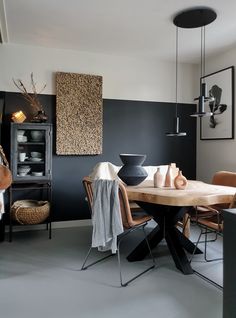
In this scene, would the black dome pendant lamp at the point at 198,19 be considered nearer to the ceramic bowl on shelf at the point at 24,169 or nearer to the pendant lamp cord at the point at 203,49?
the pendant lamp cord at the point at 203,49

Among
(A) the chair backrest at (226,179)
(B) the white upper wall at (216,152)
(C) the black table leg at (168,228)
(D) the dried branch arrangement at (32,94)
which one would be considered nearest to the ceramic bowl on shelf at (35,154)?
(D) the dried branch arrangement at (32,94)

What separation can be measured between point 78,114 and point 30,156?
0.92 metres

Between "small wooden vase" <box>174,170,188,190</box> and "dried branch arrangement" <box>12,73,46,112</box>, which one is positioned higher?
"dried branch arrangement" <box>12,73,46,112</box>

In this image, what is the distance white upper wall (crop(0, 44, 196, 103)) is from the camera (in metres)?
3.98

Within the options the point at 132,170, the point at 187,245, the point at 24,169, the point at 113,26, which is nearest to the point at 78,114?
the point at 24,169

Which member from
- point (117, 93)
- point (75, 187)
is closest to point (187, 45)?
point (117, 93)

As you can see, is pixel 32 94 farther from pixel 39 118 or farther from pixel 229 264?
pixel 229 264

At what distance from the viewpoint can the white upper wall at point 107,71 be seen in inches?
157

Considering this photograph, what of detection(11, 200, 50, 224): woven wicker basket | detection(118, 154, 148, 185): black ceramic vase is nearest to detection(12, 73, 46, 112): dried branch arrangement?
detection(11, 200, 50, 224): woven wicker basket

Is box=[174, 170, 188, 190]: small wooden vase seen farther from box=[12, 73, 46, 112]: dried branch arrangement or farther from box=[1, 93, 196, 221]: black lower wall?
box=[12, 73, 46, 112]: dried branch arrangement

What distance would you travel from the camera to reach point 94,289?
7.77 feet

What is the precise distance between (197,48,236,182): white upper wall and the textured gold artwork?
5.74 ft

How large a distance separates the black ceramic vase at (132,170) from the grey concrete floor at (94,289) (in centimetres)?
83

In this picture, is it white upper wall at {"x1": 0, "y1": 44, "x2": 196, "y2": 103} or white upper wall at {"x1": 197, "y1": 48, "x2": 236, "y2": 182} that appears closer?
white upper wall at {"x1": 0, "y1": 44, "x2": 196, "y2": 103}
